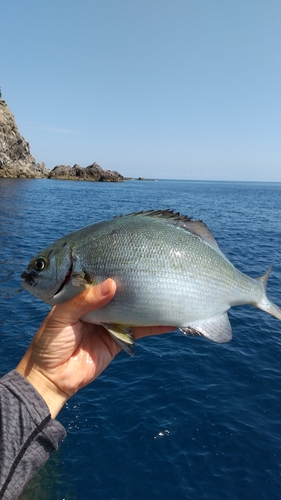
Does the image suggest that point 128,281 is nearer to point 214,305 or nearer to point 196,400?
point 214,305

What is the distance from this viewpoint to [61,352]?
368 cm

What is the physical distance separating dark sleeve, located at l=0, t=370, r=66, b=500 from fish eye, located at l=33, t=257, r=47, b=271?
3.99 ft

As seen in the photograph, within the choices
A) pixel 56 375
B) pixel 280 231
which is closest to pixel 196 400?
pixel 56 375

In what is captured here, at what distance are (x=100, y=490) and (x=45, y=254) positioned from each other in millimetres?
5738

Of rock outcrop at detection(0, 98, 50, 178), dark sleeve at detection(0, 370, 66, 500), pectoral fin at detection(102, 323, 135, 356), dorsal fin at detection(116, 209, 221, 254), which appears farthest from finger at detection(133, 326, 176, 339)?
rock outcrop at detection(0, 98, 50, 178)

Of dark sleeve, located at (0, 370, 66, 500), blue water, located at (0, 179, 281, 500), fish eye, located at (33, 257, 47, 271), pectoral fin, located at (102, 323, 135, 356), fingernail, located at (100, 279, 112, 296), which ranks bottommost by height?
blue water, located at (0, 179, 281, 500)

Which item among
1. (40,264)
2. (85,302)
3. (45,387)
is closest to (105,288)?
(85,302)

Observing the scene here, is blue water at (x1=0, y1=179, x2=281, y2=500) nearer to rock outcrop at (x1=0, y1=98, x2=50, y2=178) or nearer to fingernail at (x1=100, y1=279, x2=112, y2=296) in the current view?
fingernail at (x1=100, y1=279, x2=112, y2=296)

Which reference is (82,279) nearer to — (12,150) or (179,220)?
(179,220)

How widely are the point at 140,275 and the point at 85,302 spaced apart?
682 millimetres

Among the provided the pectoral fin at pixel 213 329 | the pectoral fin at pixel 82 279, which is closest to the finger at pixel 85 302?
the pectoral fin at pixel 82 279

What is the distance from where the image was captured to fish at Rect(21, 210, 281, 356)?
3676 millimetres

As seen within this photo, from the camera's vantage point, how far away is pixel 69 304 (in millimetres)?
3527

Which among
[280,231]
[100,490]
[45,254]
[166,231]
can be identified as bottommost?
[100,490]
